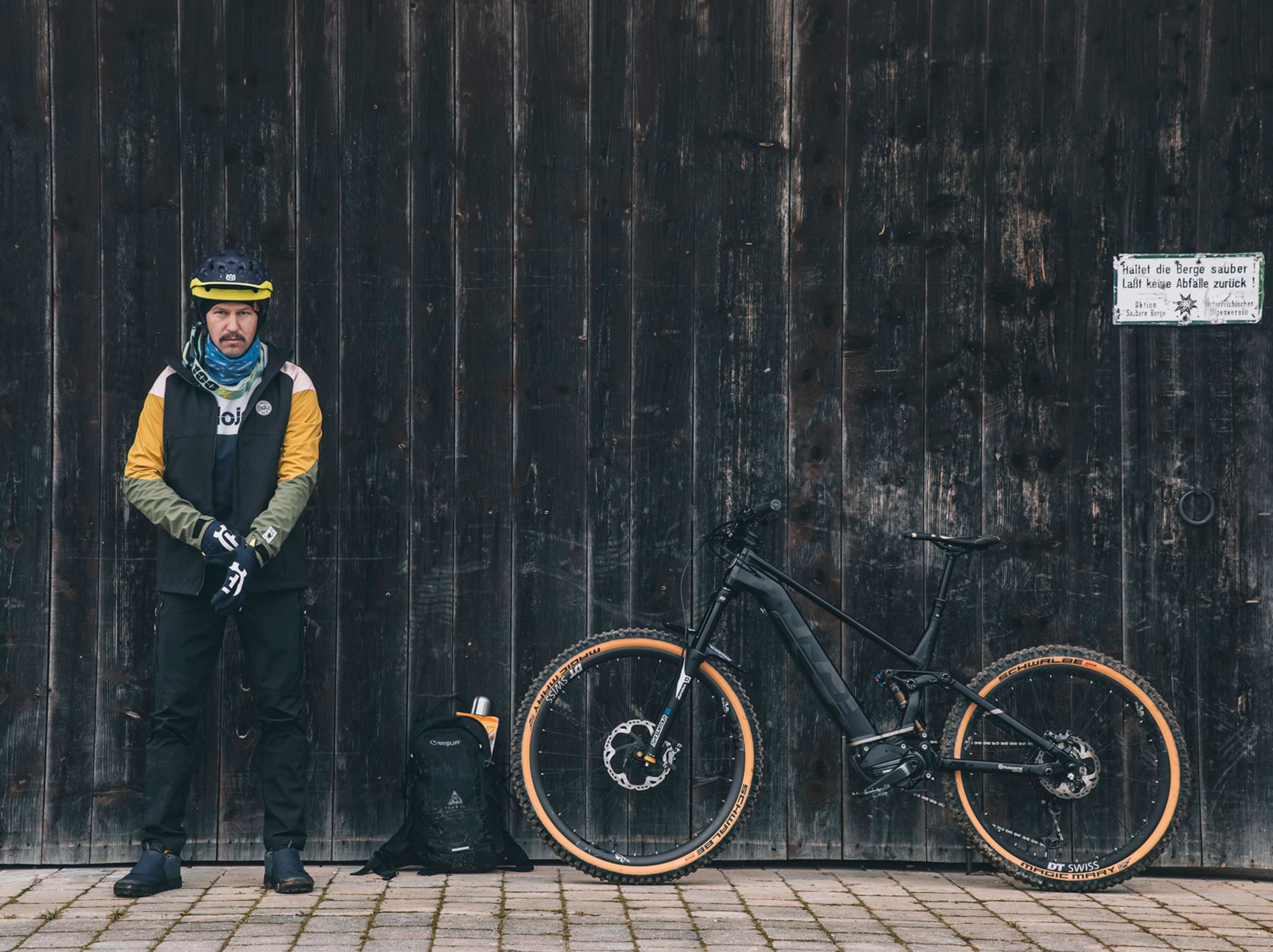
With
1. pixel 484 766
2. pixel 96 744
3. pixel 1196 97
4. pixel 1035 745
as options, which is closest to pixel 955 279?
pixel 1196 97

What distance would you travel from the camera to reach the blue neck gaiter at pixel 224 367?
4098mm

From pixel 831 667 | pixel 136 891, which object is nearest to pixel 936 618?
pixel 831 667

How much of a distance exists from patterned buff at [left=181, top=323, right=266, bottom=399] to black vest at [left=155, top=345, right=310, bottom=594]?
3 cm

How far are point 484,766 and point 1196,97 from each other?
3.36 m

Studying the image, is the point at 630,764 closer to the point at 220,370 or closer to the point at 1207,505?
the point at 220,370

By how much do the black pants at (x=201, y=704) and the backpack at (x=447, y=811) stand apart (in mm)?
335

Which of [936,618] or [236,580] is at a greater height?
[236,580]

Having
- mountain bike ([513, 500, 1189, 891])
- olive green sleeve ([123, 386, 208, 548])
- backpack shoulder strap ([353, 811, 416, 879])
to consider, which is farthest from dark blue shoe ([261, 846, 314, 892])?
olive green sleeve ([123, 386, 208, 548])

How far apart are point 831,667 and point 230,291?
7.51ft

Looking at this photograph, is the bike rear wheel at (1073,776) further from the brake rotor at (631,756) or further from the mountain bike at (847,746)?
the brake rotor at (631,756)

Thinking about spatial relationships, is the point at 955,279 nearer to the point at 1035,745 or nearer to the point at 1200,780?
the point at 1035,745

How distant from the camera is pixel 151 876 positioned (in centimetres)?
398

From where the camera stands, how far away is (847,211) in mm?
4543

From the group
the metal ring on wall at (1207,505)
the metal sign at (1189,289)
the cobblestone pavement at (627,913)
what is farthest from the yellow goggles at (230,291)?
the metal ring on wall at (1207,505)
